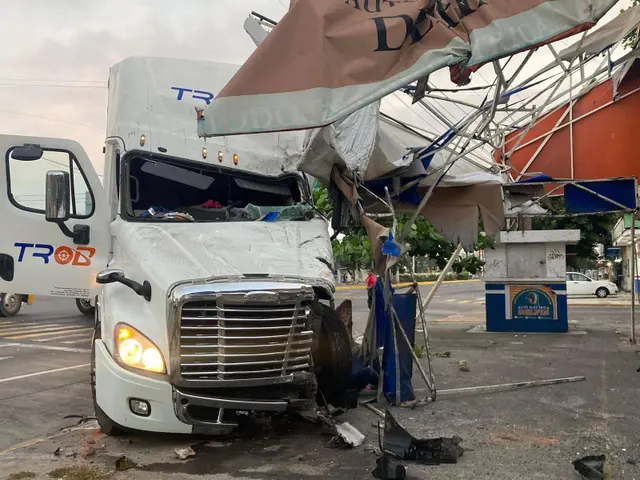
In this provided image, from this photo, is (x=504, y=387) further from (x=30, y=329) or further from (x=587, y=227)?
(x=587, y=227)

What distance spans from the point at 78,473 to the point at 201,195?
3059mm

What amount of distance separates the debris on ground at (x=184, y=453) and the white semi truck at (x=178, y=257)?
36 cm

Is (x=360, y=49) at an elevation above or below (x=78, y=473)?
above

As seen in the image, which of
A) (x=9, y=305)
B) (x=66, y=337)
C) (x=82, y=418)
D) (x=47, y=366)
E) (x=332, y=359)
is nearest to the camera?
(x=332, y=359)

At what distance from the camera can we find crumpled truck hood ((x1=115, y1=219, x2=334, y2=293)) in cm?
497

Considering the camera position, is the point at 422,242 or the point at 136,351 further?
the point at 422,242

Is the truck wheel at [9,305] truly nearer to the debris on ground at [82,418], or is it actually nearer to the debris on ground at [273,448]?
the debris on ground at [82,418]

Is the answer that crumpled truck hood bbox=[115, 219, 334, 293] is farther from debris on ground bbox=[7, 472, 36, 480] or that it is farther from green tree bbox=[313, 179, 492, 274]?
green tree bbox=[313, 179, 492, 274]

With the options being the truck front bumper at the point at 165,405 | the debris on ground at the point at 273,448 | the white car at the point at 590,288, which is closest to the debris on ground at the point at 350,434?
the debris on ground at the point at 273,448

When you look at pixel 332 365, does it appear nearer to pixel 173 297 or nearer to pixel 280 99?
pixel 173 297

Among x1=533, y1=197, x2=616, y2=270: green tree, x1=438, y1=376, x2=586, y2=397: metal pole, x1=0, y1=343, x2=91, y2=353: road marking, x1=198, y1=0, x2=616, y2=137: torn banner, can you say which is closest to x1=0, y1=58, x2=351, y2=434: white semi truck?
x1=198, y1=0, x2=616, y2=137: torn banner

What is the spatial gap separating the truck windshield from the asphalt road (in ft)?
8.36

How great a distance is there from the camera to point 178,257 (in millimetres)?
5125

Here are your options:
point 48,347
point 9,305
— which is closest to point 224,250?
point 48,347
